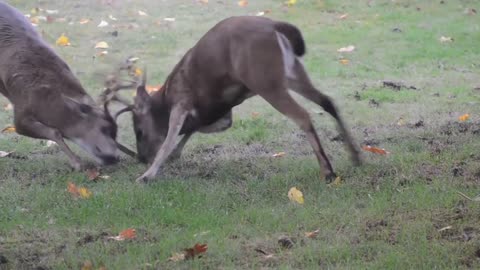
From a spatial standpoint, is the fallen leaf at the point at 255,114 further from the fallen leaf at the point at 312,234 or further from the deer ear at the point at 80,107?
the fallen leaf at the point at 312,234

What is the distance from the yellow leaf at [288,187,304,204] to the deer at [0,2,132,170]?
210 centimetres

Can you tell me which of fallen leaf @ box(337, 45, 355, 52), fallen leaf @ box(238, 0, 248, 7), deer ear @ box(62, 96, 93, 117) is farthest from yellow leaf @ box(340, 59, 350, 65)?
deer ear @ box(62, 96, 93, 117)

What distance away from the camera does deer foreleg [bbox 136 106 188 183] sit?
7.72 m

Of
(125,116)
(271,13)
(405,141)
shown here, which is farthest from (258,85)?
(271,13)

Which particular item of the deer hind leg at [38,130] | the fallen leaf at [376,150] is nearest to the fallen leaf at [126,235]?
the deer hind leg at [38,130]

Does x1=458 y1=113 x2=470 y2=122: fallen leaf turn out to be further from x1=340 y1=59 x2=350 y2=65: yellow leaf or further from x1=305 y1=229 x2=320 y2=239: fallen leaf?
x1=305 y1=229 x2=320 y2=239: fallen leaf

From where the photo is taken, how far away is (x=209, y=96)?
8133mm

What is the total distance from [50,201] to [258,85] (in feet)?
6.30

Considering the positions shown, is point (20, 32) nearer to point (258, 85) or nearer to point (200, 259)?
point (258, 85)

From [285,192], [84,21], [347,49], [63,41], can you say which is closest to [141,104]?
[285,192]

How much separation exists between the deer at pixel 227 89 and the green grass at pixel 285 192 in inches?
9.8

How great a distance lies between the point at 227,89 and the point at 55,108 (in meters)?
1.66

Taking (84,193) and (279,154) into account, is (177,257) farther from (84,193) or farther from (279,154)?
(279,154)

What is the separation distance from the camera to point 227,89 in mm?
8016
